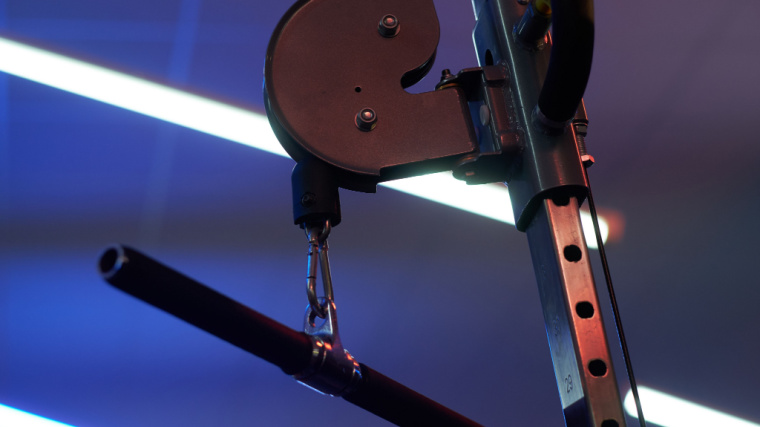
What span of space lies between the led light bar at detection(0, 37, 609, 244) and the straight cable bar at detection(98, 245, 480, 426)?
1596 millimetres

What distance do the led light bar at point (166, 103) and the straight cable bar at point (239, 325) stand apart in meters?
1.60

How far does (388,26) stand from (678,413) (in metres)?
2.35

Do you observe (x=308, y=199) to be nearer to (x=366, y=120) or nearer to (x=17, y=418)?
(x=366, y=120)

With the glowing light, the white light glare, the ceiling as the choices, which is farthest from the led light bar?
the glowing light

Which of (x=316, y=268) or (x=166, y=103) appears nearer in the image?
(x=316, y=268)

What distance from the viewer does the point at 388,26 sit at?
0.67 metres

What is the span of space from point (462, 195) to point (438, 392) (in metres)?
0.74

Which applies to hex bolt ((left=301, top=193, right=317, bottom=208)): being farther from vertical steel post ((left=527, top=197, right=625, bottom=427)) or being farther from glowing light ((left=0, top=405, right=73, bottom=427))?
glowing light ((left=0, top=405, right=73, bottom=427))

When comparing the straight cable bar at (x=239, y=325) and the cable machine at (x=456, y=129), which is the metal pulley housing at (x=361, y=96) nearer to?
the cable machine at (x=456, y=129)

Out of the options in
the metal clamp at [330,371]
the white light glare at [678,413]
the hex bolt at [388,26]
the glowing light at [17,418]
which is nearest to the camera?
the metal clamp at [330,371]

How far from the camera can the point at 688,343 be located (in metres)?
2.52

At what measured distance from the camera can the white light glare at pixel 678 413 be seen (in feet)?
8.37

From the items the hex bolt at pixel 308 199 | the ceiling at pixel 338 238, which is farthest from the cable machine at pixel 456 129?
the ceiling at pixel 338 238

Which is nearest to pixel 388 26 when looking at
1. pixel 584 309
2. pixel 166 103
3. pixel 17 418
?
pixel 584 309
